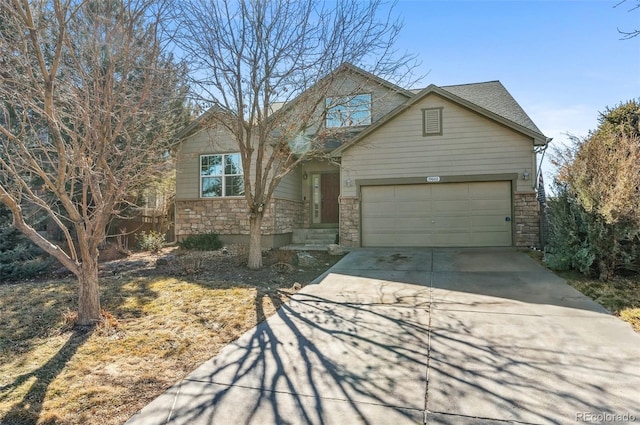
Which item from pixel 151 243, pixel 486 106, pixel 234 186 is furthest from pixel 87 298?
pixel 486 106

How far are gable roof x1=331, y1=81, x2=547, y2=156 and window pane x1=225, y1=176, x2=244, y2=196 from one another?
140 inches

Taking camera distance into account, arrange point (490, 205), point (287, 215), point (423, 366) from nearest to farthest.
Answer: point (423, 366), point (490, 205), point (287, 215)

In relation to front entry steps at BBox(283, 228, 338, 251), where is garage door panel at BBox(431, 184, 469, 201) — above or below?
A: above

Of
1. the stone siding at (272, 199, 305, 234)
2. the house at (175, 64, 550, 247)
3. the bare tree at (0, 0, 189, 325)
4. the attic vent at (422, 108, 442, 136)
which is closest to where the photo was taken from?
the bare tree at (0, 0, 189, 325)

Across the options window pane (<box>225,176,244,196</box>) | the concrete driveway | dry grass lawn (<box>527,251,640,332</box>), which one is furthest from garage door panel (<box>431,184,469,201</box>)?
window pane (<box>225,176,244,196</box>)

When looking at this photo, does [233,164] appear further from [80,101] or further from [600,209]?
[600,209]

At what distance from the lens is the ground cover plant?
321 cm

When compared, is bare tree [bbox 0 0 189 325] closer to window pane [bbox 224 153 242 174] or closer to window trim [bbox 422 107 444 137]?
window pane [bbox 224 153 242 174]

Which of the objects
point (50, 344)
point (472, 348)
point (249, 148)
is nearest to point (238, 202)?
point (249, 148)

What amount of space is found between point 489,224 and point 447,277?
468 cm

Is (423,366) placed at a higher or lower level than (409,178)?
lower

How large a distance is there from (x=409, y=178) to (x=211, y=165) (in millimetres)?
7237

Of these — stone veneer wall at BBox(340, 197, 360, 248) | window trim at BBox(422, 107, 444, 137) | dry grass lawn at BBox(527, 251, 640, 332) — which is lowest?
dry grass lawn at BBox(527, 251, 640, 332)

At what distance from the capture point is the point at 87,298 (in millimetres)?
4945
